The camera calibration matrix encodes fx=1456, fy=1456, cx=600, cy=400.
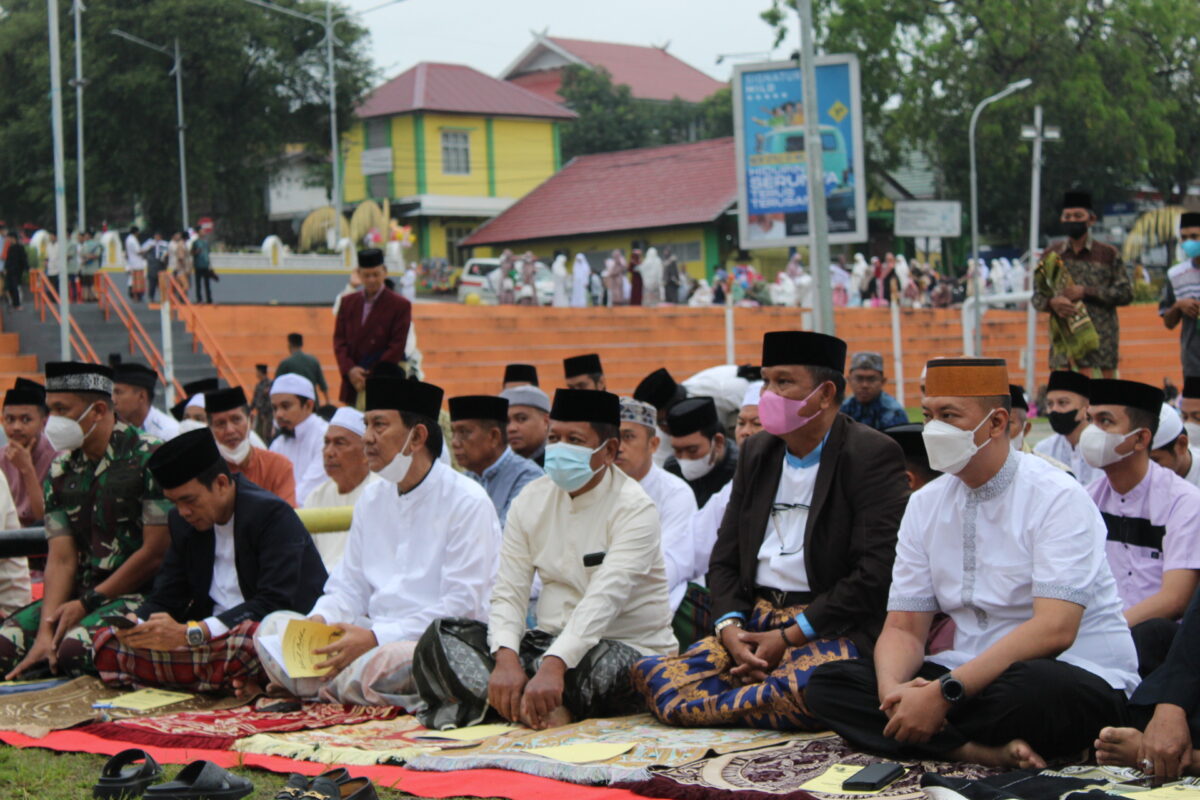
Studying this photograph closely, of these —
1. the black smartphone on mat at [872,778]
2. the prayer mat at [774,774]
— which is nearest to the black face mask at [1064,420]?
the prayer mat at [774,774]

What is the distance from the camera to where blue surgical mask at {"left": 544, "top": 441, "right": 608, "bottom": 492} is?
5750mm

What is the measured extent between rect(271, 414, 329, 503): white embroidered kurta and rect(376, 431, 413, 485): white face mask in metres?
3.54

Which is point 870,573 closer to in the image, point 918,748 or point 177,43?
point 918,748

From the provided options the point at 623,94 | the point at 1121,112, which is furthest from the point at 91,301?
the point at 623,94

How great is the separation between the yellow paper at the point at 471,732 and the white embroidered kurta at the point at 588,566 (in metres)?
0.31

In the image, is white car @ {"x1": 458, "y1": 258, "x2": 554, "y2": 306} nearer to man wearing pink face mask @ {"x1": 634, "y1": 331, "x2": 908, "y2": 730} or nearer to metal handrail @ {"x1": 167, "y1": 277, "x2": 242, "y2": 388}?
metal handrail @ {"x1": 167, "y1": 277, "x2": 242, "y2": 388}

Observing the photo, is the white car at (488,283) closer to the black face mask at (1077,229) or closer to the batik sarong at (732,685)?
the black face mask at (1077,229)

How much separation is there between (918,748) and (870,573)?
805 mm

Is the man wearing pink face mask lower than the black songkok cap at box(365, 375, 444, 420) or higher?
lower

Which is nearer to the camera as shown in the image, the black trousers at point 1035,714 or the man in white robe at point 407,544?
the black trousers at point 1035,714

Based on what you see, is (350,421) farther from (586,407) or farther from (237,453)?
(586,407)

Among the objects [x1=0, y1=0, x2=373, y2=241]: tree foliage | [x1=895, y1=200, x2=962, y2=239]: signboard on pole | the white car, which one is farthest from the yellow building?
[x1=895, y1=200, x2=962, y2=239]: signboard on pole

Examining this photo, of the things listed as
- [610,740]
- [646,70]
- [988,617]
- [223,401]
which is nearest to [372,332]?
[223,401]

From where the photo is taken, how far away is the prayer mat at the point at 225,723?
5578mm
